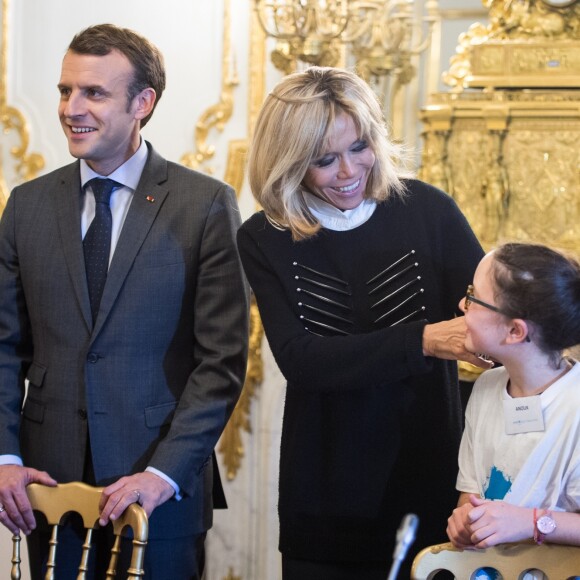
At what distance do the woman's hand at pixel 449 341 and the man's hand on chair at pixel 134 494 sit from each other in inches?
25.2

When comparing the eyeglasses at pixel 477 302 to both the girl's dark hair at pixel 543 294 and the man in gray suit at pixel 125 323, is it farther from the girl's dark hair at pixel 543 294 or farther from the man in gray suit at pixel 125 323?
the man in gray suit at pixel 125 323

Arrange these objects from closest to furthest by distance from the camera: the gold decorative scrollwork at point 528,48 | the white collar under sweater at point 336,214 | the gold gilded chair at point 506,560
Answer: the gold gilded chair at point 506,560
the white collar under sweater at point 336,214
the gold decorative scrollwork at point 528,48

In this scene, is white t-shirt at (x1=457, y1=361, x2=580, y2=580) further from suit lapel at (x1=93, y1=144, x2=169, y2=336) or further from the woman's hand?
suit lapel at (x1=93, y1=144, x2=169, y2=336)

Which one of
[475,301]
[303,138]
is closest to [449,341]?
[475,301]

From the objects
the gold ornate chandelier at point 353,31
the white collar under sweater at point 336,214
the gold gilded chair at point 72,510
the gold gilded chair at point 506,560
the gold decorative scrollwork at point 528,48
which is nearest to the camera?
the gold gilded chair at point 506,560

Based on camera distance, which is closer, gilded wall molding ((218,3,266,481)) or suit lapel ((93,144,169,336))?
suit lapel ((93,144,169,336))

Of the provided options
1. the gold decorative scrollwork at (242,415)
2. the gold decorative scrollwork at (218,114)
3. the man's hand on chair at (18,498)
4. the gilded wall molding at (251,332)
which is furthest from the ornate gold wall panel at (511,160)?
the man's hand on chair at (18,498)

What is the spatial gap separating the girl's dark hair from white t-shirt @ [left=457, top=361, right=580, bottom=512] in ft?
0.28

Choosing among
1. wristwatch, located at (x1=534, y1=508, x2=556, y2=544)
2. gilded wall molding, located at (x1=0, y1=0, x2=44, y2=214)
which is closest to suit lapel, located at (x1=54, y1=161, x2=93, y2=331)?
wristwatch, located at (x1=534, y1=508, x2=556, y2=544)

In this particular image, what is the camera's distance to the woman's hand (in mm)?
2006

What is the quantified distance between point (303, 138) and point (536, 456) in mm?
750

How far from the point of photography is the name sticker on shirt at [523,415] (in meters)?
1.99

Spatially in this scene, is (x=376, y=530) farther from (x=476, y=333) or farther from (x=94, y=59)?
(x=94, y=59)

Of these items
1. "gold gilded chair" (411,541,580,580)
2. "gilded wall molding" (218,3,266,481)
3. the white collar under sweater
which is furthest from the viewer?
"gilded wall molding" (218,3,266,481)
